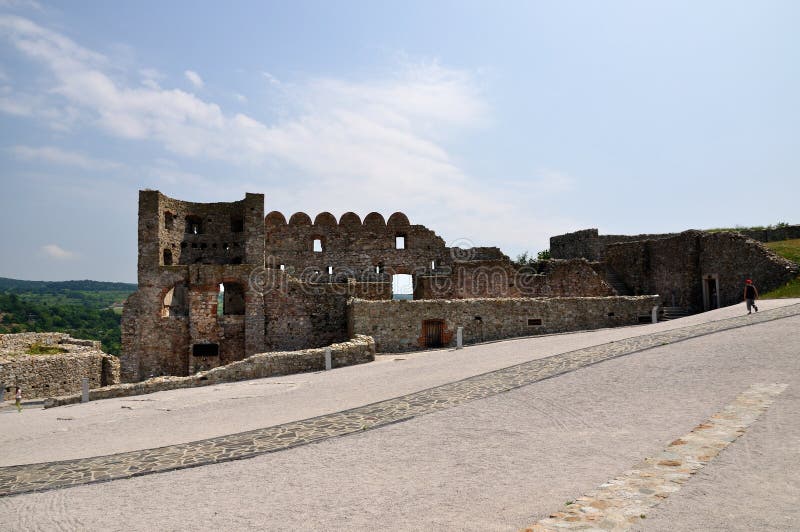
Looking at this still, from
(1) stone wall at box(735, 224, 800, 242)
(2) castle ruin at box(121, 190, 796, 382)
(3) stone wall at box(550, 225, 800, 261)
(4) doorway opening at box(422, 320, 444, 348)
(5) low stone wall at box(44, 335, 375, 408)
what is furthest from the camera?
(3) stone wall at box(550, 225, 800, 261)

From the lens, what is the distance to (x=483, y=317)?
19719 mm

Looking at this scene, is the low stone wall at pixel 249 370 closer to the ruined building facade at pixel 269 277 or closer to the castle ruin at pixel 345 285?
the castle ruin at pixel 345 285

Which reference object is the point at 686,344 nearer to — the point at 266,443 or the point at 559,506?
the point at 559,506

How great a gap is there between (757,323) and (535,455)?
11.2 meters

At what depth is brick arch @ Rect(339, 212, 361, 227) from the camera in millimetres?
31344

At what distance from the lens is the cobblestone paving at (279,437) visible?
739 centimetres

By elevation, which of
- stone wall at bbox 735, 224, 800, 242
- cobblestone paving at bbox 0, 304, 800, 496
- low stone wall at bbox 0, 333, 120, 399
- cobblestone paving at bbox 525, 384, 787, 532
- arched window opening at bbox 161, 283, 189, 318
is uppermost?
stone wall at bbox 735, 224, 800, 242

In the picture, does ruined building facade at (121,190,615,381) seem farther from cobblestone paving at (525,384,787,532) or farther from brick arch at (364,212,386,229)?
cobblestone paving at (525,384,787,532)

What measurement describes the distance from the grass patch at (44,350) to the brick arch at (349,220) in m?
17.1

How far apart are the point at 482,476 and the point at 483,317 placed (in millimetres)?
13747

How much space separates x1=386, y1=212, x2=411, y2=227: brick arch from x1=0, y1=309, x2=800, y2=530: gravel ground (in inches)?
893

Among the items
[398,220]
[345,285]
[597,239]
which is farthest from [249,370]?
[597,239]

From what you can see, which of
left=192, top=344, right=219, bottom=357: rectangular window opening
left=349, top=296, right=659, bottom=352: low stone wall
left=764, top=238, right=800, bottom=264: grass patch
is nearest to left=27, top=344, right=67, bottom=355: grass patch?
left=192, top=344, right=219, bottom=357: rectangular window opening

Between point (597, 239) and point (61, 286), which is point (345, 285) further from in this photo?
point (61, 286)
